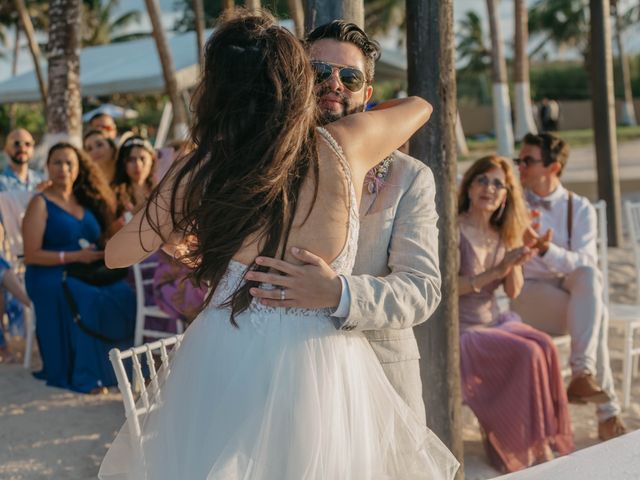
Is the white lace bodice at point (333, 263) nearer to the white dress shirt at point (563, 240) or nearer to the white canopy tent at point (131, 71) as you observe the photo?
the white dress shirt at point (563, 240)

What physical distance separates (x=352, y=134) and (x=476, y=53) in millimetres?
53809

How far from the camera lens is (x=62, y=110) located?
9266 mm

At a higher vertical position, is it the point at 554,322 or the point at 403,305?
the point at 403,305

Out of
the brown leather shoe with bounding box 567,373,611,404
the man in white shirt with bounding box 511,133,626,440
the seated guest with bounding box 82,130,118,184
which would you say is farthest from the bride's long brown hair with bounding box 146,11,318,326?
the seated guest with bounding box 82,130,118,184

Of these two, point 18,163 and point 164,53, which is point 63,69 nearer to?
point 18,163

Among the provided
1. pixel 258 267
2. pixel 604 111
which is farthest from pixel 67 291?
pixel 604 111

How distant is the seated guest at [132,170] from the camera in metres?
7.05

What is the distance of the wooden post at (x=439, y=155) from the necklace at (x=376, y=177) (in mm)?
978

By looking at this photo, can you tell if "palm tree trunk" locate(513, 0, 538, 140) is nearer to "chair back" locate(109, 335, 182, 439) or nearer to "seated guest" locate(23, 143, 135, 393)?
"seated guest" locate(23, 143, 135, 393)

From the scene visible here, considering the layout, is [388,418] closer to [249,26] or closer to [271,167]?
[271,167]

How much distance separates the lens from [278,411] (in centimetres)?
189

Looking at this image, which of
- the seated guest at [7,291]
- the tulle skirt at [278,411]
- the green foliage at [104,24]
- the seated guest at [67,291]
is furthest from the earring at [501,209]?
the green foliage at [104,24]

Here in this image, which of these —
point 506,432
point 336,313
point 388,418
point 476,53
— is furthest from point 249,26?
point 476,53

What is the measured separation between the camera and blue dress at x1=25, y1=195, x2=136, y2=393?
6121mm
